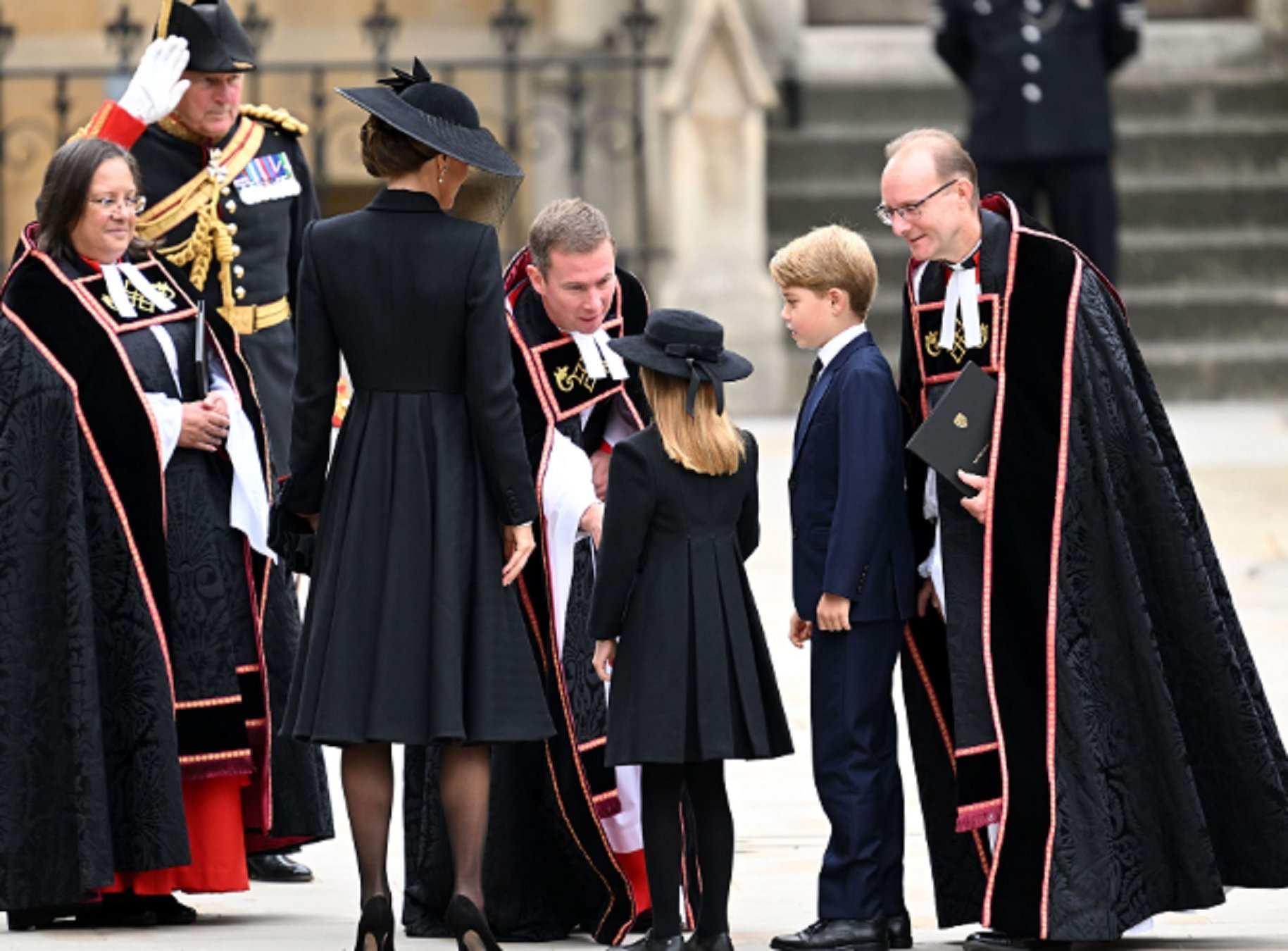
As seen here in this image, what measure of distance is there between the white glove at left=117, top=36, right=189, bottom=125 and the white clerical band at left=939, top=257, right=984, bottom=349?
2.22 m

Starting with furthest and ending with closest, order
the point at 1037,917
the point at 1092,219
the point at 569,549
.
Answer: the point at 1092,219, the point at 569,549, the point at 1037,917

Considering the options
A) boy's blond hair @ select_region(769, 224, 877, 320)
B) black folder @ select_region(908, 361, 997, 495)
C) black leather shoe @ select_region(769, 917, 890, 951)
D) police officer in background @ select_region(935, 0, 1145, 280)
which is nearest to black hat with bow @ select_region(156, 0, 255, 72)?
boy's blond hair @ select_region(769, 224, 877, 320)

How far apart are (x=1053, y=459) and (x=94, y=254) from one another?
2309 mm

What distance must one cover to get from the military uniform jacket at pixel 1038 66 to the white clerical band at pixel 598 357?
23.4 feet

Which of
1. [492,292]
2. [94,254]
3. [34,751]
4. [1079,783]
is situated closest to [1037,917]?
[1079,783]

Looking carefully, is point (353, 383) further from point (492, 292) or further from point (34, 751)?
point (34, 751)

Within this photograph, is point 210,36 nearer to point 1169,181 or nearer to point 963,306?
point 963,306

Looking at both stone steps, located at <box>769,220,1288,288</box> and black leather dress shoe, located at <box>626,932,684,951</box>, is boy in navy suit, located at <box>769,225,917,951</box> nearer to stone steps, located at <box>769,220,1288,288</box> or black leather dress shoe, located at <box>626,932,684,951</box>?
black leather dress shoe, located at <box>626,932,684,951</box>

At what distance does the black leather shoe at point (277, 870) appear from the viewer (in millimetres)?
7191

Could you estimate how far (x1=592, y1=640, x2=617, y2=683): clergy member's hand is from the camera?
19.4ft

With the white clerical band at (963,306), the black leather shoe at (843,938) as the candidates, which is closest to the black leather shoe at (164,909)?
the black leather shoe at (843,938)

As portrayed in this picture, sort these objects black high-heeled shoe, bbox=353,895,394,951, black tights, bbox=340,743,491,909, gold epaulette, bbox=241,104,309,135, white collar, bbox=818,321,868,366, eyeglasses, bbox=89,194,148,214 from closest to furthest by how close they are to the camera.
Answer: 1. black high-heeled shoe, bbox=353,895,394,951
2. black tights, bbox=340,743,491,909
3. white collar, bbox=818,321,868,366
4. eyeglasses, bbox=89,194,148,214
5. gold epaulette, bbox=241,104,309,135

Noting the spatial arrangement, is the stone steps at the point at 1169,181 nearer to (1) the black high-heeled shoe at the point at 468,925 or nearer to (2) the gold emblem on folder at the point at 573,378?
(2) the gold emblem on folder at the point at 573,378

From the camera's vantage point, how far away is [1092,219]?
1315 cm
